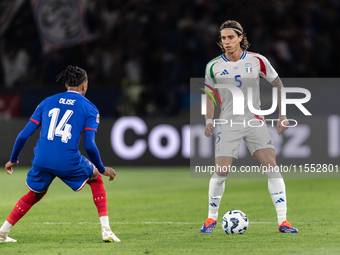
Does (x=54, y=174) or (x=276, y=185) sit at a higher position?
(x=54, y=174)

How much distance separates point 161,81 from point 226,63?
10.4m

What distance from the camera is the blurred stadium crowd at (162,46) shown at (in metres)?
15.9

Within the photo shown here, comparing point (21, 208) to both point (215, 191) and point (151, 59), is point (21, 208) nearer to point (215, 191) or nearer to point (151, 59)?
point (215, 191)

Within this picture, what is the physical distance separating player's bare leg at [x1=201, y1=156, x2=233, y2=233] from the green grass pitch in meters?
0.11

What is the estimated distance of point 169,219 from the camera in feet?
24.2

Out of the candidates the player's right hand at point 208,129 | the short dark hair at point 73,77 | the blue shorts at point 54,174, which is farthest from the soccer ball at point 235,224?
the short dark hair at point 73,77

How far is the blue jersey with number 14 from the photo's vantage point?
516 centimetres

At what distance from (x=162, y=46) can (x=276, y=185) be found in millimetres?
11214

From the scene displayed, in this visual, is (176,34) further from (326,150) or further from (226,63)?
(226,63)

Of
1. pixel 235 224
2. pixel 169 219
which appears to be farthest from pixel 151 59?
pixel 235 224

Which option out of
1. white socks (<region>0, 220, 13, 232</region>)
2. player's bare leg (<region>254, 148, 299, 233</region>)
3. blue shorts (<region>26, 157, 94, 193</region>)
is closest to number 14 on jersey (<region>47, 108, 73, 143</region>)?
blue shorts (<region>26, 157, 94, 193</region>)

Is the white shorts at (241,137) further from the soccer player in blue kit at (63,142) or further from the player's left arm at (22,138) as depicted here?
the player's left arm at (22,138)

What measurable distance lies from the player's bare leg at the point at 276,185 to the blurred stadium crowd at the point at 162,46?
9543 mm

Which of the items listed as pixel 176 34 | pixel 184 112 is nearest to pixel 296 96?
pixel 184 112
